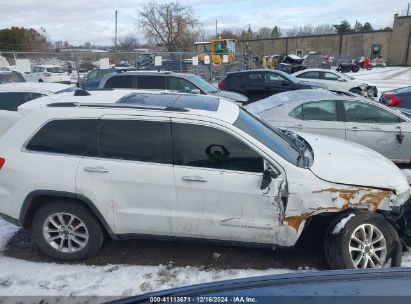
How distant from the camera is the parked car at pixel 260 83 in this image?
14.2 metres

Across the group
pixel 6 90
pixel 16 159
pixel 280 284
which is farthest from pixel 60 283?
pixel 6 90

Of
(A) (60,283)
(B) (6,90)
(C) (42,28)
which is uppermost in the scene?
(C) (42,28)

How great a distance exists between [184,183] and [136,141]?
65 cm

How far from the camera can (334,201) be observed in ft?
12.0

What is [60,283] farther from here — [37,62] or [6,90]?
[37,62]

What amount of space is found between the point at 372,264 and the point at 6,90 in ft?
25.4

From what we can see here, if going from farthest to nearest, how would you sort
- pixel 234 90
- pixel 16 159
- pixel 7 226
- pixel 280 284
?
1. pixel 234 90
2. pixel 7 226
3. pixel 16 159
4. pixel 280 284

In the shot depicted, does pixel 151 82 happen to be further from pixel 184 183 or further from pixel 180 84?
pixel 184 183

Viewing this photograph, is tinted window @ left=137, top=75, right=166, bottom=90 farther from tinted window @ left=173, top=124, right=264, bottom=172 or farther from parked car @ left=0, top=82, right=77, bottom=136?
tinted window @ left=173, top=124, right=264, bottom=172

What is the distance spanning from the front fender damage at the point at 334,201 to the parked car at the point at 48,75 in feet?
69.7

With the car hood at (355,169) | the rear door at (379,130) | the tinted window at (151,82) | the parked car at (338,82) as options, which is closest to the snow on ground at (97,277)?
the car hood at (355,169)

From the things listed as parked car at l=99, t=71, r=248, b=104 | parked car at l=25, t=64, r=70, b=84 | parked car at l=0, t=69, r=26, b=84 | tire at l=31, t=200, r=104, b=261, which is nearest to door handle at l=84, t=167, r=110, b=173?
tire at l=31, t=200, r=104, b=261

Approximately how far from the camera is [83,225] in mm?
4023

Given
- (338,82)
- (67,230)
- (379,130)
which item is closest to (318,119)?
(379,130)
